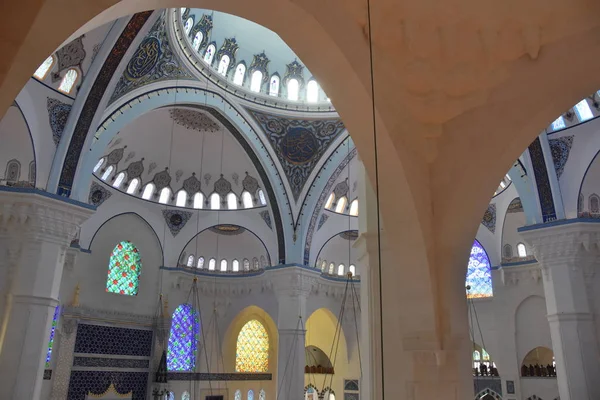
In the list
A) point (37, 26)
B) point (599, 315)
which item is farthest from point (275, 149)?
point (37, 26)

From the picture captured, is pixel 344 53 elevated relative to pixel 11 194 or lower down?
lower down

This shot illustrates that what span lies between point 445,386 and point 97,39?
7671mm

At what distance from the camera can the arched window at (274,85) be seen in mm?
14117

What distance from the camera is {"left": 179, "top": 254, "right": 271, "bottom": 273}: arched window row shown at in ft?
56.0

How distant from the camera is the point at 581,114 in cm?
1028

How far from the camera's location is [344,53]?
383 cm

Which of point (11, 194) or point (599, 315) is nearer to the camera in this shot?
point (11, 194)

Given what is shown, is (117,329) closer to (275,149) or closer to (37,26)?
(275,149)

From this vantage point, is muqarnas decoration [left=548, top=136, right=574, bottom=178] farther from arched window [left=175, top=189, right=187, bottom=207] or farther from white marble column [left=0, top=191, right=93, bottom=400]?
arched window [left=175, top=189, right=187, bottom=207]

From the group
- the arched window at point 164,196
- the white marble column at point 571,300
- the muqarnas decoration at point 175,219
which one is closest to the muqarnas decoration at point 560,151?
the white marble column at point 571,300

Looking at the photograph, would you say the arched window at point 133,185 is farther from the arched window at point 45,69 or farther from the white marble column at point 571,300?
the white marble column at point 571,300

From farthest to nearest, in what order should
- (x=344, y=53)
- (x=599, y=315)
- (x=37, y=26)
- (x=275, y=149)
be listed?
(x=275, y=149) < (x=599, y=315) < (x=344, y=53) < (x=37, y=26)

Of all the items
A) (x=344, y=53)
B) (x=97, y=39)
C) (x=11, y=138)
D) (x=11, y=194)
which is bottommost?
(x=344, y=53)

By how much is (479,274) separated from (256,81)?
9265 millimetres
